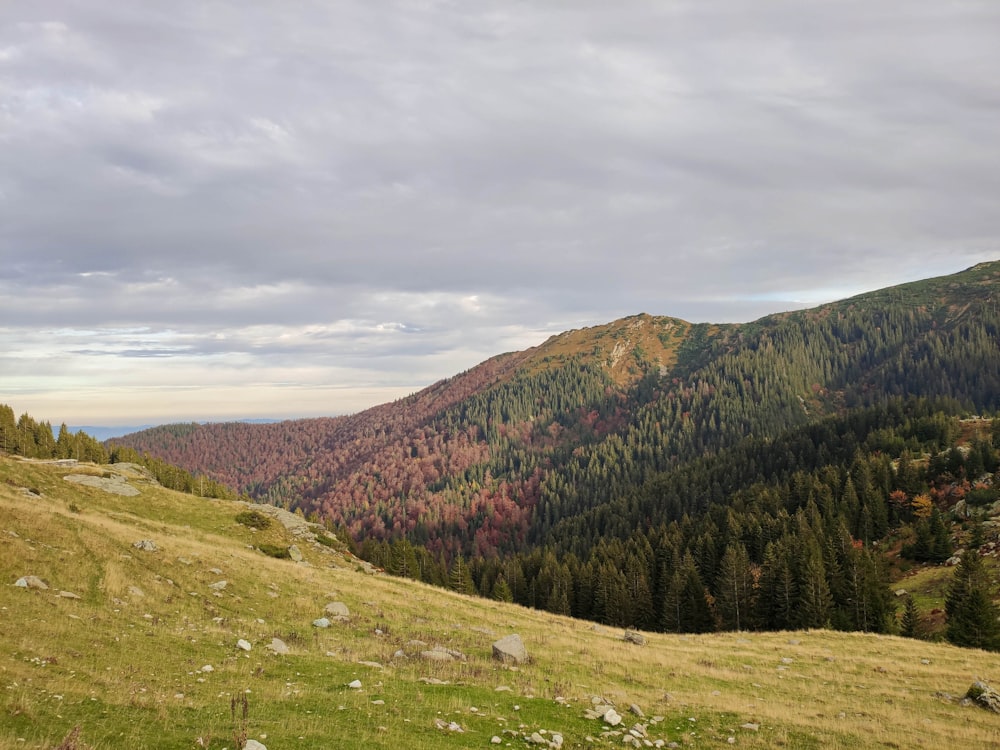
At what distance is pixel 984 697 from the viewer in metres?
23.2

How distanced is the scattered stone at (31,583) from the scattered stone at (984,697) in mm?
40798

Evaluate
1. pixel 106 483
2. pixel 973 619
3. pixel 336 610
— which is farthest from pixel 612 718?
pixel 106 483

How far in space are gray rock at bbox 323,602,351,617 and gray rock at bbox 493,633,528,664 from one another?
10.3 meters

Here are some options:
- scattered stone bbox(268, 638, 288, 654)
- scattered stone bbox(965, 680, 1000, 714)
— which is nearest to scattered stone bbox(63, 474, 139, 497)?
scattered stone bbox(268, 638, 288, 654)

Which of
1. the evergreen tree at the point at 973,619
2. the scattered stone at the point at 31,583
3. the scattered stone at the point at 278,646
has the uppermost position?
the scattered stone at the point at 31,583

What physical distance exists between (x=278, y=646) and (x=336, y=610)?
30.2ft

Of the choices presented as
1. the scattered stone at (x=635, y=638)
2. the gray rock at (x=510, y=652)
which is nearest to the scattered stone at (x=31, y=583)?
the gray rock at (x=510, y=652)

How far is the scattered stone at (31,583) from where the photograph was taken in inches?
803

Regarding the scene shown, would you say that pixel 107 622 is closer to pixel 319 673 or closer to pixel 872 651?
pixel 319 673

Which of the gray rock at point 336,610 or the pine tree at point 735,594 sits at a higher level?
the gray rock at point 336,610

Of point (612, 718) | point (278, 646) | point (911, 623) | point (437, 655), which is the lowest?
point (911, 623)

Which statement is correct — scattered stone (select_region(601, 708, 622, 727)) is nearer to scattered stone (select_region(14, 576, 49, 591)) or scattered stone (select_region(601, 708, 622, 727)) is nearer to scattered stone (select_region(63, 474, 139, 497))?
scattered stone (select_region(14, 576, 49, 591))

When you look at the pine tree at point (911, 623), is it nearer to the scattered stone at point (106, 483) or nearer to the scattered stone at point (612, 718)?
the scattered stone at point (612, 718)

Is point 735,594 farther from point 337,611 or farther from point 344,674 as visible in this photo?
point 344,674
